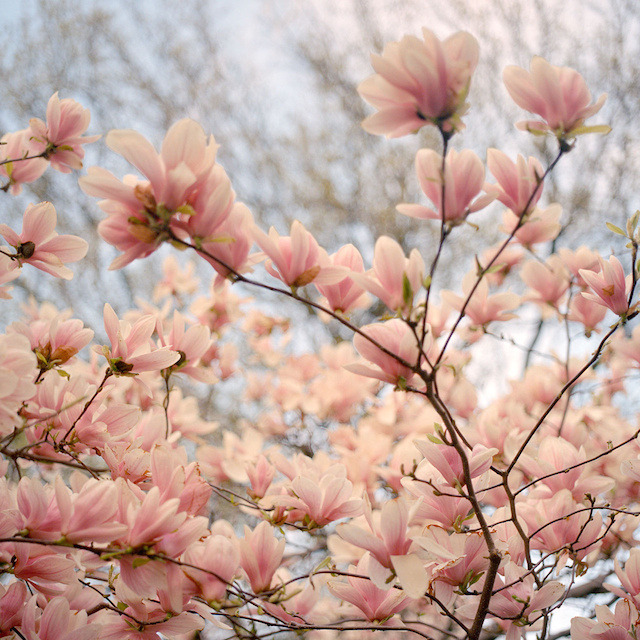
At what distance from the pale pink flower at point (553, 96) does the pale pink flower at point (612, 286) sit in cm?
24

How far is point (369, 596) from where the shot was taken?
0.73 m

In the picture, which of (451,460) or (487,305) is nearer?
(451,460)

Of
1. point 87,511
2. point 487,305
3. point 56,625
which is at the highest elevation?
point 487,305

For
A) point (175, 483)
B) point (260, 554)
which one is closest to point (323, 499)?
point (260, 554)

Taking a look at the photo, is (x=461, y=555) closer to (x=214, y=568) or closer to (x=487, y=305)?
(x=214, y=568)

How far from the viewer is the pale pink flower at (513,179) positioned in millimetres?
679

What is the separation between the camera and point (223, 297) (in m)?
2.00

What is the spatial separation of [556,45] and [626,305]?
154 inches

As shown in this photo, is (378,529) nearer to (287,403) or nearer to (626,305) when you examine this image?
(626,305)

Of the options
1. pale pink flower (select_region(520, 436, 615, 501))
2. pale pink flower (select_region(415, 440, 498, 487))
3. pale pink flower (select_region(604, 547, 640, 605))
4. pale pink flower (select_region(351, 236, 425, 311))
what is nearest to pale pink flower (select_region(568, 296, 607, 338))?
pale pink flower (select_region(520, 436, 615, 501))

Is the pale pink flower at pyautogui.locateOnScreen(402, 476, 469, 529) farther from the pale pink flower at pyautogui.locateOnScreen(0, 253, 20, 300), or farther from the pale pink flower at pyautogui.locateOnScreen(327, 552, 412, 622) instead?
the pale pink flower at pyautogui.locateOnScreen(0, 253, 20, 300)

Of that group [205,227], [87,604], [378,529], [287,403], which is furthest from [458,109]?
[287,403]

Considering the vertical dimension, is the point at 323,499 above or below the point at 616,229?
below

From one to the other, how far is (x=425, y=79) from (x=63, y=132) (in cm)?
73
